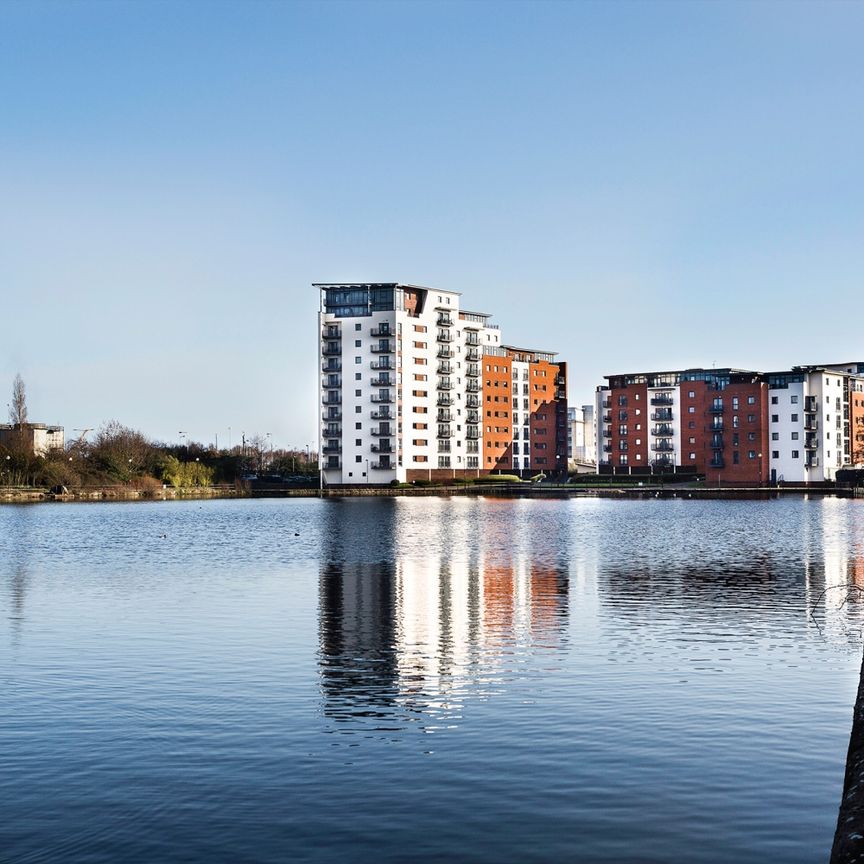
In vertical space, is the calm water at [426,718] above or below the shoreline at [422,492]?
below

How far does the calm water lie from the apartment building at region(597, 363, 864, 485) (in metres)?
151

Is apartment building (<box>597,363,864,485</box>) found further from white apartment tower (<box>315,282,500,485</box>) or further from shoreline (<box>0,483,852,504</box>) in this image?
white apartment tower (<box>315,282,500,485</box>)

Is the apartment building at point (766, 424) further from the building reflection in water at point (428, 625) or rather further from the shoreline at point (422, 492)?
the building reflection in water at point (428, 625)

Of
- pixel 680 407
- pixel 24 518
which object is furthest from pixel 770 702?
pixel 680 407

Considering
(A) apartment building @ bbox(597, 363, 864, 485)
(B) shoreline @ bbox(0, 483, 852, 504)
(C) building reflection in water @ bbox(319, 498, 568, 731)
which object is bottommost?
(C) building reflection in water @ bbox(319, 498, 568, 731)

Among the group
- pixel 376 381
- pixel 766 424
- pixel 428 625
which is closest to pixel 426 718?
pixel 428 625

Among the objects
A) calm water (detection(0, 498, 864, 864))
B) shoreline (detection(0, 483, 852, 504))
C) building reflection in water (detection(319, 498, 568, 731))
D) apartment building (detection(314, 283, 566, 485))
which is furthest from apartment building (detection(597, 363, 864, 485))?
calm water (detection(0, 498, 864, 864))

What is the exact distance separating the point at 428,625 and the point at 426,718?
11.4 meters

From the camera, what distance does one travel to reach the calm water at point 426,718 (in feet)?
40.0

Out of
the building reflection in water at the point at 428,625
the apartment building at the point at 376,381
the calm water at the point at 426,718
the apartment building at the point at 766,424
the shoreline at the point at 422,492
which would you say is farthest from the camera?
the apartment building at the point at 766,424

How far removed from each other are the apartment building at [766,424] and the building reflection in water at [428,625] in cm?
14028

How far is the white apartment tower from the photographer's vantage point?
182 m

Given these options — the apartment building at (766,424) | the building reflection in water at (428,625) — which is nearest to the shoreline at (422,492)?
the apartment building at (766,424)

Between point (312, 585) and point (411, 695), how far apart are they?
70.4ft
